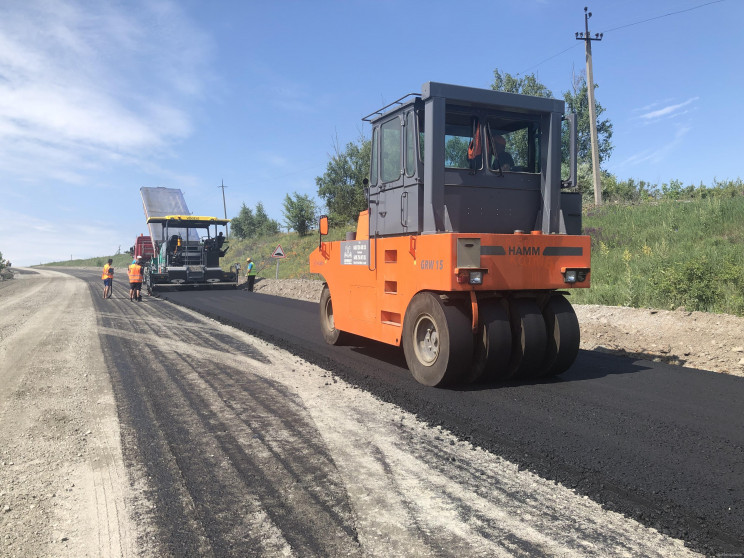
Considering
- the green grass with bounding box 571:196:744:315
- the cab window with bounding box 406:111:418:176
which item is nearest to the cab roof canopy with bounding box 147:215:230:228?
the green grass with bounding box 571:196:744:315

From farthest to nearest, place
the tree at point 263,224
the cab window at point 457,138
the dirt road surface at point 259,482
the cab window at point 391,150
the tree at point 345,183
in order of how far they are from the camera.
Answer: the tree at point 263,224, the tree at point 345,183, the cab window at point 391,150, the cab window at point 457,138, the dirt road surface at point 259,482

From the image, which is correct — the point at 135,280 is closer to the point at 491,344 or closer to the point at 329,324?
the point at 329,324

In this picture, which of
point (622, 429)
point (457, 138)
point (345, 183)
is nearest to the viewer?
point (622, 429)

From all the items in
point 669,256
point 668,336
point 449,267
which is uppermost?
point 669,256

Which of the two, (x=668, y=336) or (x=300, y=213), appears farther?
(x=300, y=213)

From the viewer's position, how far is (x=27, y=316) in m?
13.8

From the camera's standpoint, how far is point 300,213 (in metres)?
42.7

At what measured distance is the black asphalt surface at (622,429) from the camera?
10.6ft

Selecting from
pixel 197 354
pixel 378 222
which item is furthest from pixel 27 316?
pixel 378 222

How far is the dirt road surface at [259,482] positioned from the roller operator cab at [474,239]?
118 cm

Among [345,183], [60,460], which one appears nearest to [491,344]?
[60,460]

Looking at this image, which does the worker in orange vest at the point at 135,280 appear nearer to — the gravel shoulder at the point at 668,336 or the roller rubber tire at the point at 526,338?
the gravel shoulder at the point at 668,336

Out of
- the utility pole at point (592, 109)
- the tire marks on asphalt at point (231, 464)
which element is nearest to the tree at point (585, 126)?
the utility pole at point (592, 109)

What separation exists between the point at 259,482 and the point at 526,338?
11.5 ft
